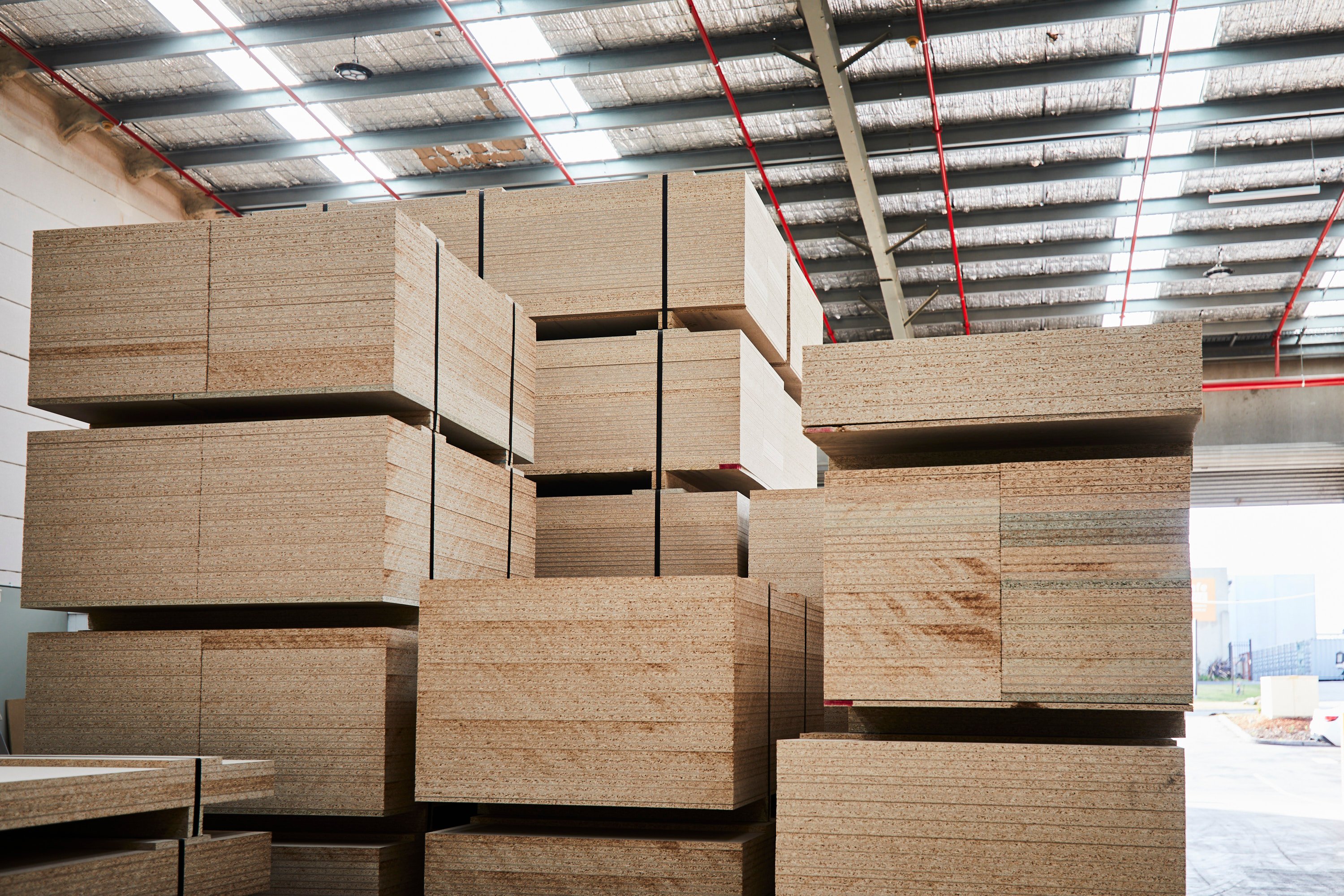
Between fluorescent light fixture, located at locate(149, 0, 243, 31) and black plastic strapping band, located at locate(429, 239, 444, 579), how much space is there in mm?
4524

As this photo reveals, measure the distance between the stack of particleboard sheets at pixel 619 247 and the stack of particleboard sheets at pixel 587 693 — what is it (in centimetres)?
170

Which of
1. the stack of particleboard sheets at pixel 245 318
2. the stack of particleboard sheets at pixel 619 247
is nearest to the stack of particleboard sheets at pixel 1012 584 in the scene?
the stack of particleboard sheets at pixel 245 318

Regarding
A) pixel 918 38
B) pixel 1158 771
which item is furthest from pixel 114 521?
pixel 918 38

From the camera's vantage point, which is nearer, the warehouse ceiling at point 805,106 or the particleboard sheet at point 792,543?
the particleboard sheet at point 792,543

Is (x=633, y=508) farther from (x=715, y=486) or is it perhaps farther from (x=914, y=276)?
(x=914, y=276)

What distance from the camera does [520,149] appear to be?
8867 mm

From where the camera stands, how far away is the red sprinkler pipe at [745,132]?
7.08 m

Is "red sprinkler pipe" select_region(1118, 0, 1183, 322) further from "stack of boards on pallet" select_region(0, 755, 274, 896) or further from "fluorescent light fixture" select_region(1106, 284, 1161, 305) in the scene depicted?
"stack of boards on pallet" select_region(0, 755, 274, 896)

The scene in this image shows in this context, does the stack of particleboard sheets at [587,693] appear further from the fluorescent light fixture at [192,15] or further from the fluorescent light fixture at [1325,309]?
the fluorescent light fixture at [1325,309]

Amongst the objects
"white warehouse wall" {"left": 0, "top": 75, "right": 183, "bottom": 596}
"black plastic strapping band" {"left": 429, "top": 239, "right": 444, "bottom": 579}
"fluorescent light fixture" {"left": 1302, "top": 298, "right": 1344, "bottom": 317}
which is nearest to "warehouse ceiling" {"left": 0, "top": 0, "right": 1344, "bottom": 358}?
"white warehouse wall" {"left": 0, "top": 75, "right": 183, "bottom": 596}

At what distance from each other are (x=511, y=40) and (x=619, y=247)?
3385mm

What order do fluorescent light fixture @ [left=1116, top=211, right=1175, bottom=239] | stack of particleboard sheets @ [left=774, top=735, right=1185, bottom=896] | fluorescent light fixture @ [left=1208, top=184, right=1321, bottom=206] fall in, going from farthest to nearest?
fluorescent light fixture @ [left=1116, top=211, right=1175, bottom=239], fluorescent light fixture @ [left=1208, top=184, right=1321, bottom=206], stack of particleboard sheets @ [left=774, top=735, right=1185, bottom=896]

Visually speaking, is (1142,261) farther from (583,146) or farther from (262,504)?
(262,504)

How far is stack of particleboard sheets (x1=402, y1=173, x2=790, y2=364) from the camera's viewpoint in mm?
4598
